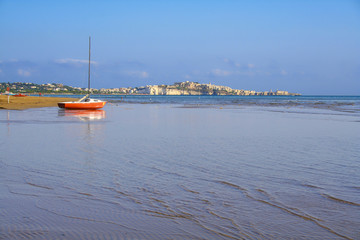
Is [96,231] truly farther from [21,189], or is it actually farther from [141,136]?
[141,136]

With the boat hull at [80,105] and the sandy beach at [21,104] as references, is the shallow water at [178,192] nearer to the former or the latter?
the boat hull at [80,105]

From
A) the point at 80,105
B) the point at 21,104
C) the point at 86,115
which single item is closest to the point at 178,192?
the point at 86,115

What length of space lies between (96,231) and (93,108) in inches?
1349

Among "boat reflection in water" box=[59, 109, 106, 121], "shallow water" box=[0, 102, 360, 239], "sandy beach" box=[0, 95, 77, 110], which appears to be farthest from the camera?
"sandy beach" box=[0, 95, 77, 110]

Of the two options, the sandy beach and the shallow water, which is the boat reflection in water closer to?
the sandy beach

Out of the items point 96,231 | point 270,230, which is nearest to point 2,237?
point 96,231

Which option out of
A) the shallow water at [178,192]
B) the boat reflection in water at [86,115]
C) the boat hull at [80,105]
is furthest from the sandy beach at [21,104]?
the shallow water at [178,192]

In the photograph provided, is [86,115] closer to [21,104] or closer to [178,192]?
[21,104]

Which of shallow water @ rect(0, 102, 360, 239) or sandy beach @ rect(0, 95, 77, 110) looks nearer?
shallow water @ rect(0, 102, 360, 239)

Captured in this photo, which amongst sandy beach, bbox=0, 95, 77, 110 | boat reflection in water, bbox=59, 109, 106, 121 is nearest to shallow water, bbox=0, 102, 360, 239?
boat reflection in water, bbox=59, 109, 106, 121

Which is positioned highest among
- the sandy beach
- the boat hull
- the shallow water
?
the boat hull

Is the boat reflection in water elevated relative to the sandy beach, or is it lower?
lower

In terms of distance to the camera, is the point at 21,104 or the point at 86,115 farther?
the point at 21,104

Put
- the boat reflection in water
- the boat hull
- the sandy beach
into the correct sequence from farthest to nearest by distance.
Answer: the sandy beach
the boat hull
the boat reflection in water
